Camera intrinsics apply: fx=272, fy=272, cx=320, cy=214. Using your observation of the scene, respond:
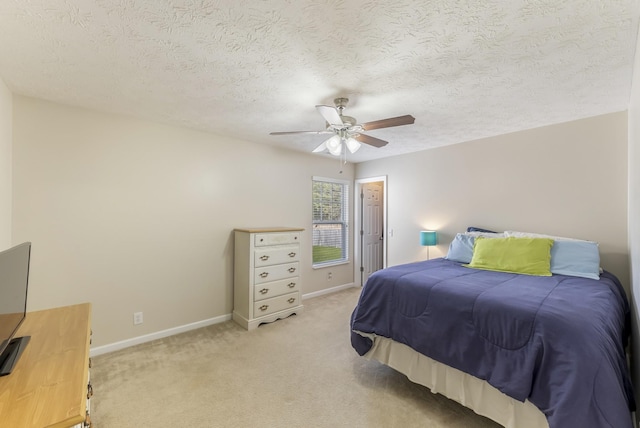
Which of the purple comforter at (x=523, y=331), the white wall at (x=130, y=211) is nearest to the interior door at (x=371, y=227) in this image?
the white wall at (x=130, y=211)

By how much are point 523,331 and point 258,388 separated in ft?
6.19

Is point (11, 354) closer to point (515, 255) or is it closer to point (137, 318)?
point (137, 318)

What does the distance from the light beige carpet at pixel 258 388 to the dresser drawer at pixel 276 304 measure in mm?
318

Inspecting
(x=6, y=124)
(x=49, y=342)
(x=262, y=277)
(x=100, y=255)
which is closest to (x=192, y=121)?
(x=6, y=124)

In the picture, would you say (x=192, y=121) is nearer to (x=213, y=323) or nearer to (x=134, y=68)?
(x=134, y=68)

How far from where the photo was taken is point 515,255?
263cm

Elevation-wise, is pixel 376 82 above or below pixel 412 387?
above

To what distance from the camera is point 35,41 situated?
1.59m

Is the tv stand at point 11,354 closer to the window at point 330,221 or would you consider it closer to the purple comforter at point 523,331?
the purple comforter at point 523,331

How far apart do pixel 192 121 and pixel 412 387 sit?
10.8 feet

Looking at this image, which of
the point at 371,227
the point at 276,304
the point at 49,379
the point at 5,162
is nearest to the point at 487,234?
the point at 371,227

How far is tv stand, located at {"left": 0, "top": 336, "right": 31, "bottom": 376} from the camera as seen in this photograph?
3.43 feet

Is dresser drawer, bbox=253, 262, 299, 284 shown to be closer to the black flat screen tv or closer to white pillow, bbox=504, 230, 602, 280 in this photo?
the black flat screen tv

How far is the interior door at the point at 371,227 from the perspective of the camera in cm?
513
